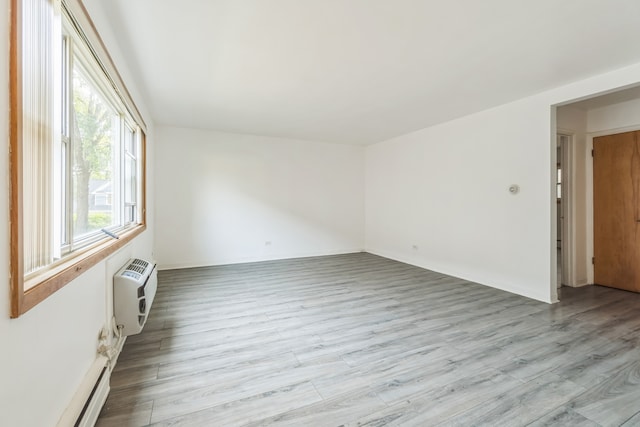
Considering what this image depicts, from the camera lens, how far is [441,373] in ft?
6.38

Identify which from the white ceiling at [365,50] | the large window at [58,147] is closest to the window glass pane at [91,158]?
the large window at [58,147]

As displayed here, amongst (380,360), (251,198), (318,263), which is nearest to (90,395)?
(380,360)

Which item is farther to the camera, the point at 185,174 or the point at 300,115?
the point at 185,174

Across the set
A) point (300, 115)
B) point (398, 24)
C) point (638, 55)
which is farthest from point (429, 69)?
point (300, 115)

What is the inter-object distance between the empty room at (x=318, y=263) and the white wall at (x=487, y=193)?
0.03 metres

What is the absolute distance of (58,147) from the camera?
1259 mm

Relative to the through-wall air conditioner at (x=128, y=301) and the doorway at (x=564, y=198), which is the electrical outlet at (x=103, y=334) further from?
the doorway at (x=564, y=198)

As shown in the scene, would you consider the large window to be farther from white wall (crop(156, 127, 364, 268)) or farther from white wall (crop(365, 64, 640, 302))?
white wall (crop(365, 64, 640, 302))

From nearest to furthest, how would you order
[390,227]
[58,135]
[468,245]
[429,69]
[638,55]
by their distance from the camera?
[58,135] < [638,55] < [429,69] < [468,245] < [390,227]

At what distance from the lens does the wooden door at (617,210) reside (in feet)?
11.7

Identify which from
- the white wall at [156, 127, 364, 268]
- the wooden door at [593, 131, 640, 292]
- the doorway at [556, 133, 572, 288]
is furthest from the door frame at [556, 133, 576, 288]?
the white wall at [156, 127, 364, 268]

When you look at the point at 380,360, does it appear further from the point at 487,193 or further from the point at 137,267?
the point at 487,193

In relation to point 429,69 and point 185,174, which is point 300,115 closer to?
point 429,69

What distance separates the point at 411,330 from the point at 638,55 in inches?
126
